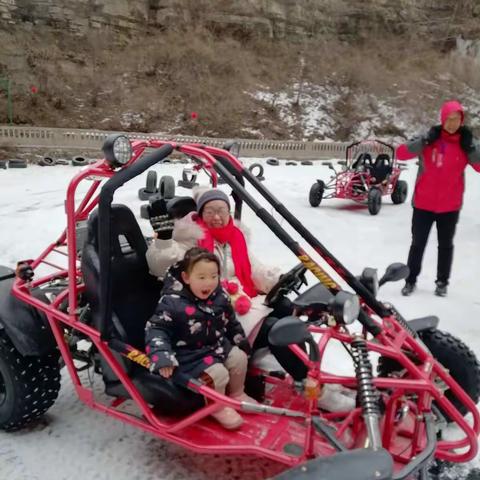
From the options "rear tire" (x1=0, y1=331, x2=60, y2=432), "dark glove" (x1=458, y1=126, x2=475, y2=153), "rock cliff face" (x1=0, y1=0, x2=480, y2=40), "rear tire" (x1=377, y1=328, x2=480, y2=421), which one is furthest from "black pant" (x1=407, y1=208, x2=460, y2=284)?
"rock cliff face" (x1=0, y1=0, x2=480, y2=40)

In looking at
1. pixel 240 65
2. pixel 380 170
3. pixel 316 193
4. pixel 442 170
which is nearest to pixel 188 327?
pixel 442 170

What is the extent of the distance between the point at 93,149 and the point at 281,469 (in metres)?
13.5

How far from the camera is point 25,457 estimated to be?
8.23ft

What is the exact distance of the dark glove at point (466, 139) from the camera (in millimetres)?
4152

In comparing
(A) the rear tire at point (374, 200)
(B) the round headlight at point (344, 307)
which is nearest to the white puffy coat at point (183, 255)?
(B) the round headlight at point (344, 307)

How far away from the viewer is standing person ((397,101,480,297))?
164 inches

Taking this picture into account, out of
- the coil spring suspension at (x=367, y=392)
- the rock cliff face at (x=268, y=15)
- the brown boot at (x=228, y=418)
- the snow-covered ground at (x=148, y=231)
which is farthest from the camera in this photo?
the rock cliff face at (x=268, y=15)

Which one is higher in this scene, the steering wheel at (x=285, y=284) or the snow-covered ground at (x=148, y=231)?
the steering wheel at (x=285, y=284)

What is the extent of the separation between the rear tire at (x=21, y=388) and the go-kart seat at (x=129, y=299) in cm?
38

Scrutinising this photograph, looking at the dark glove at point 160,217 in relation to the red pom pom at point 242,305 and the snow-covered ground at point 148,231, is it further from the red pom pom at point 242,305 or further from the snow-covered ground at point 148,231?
the snow-covered ground at point 148,231

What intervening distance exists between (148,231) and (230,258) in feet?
11.4

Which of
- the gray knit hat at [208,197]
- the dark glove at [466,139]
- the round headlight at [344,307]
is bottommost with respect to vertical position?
the round headlight at [344,307]

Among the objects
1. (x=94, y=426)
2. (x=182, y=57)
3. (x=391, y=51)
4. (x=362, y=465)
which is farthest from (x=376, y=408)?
(x=391, y=51)

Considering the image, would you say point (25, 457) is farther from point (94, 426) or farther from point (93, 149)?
point (93, 149)
